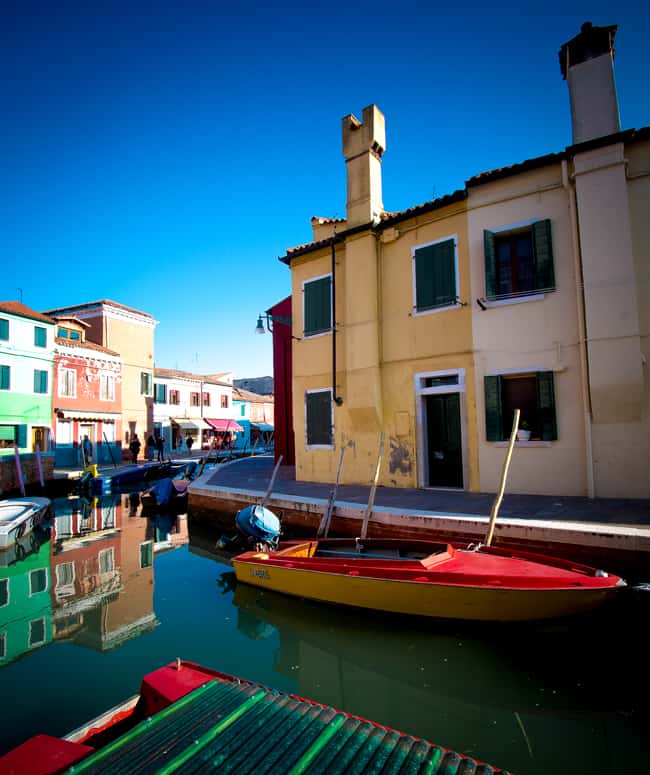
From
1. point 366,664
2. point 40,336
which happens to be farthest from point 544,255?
point 40,336

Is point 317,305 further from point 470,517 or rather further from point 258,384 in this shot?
point 258,384

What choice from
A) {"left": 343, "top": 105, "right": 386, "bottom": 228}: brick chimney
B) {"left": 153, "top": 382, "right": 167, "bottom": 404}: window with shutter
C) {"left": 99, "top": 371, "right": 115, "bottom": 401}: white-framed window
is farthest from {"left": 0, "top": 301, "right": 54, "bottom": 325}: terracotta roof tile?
{"left": 343, "top": 105, "right": 386, "bottom": 228}: brick chimney

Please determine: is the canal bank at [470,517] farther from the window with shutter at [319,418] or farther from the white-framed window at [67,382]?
the white-framed window at [67,382]

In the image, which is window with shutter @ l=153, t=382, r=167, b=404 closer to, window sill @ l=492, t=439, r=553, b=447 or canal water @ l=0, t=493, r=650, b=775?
canal water @ l=0, t=493, r=650, b=775

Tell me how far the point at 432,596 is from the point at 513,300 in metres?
6.26

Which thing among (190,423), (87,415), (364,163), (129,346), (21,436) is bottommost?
(21,436)

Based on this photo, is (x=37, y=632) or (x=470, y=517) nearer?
(x=37, y=632)

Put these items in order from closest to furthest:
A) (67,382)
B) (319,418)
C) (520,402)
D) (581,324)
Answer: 1. (581,324)
2. (520,402)
3. (319,418)
4. (67,382)

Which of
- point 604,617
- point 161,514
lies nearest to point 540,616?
point 604,617

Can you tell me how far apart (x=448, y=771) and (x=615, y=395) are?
7.80m

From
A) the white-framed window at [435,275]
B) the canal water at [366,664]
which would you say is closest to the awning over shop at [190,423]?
the white-framed window at [435,275]

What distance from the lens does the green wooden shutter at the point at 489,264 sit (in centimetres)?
959

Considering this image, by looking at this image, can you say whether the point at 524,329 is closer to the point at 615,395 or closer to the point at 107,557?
the point at 615,395

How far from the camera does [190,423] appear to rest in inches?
1427
